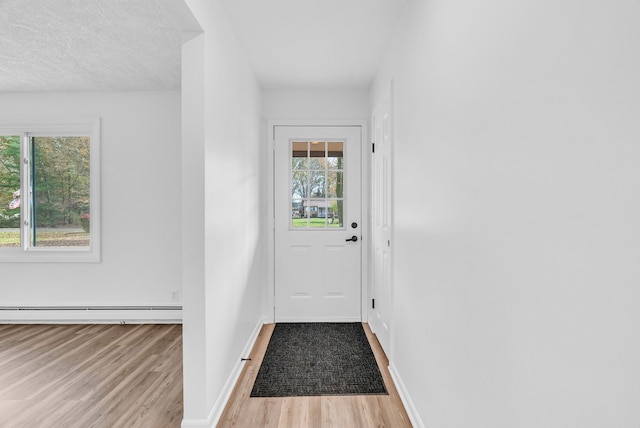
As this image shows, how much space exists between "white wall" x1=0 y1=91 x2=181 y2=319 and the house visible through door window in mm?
1280

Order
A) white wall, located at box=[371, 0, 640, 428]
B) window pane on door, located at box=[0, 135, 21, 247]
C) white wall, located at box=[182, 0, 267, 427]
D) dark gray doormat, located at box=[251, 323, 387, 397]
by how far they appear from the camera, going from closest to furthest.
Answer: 1. white wall, located at box=[371, 0, 640, 428]
2. white wall, located at box=[182, 0, 267, 427]
3. dark gray doormat, located at box=[251, 323, 387, 397]
4. window pane on door, located at box=[0, 135, 21, 247]

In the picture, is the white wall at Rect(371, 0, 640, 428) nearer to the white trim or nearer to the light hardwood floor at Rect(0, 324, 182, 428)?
the white trim

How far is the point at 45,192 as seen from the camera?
166 inches

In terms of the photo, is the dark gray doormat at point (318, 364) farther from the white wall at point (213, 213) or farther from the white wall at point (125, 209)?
the white wall at point (125, 209)

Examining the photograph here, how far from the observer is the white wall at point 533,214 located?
2.38 feet

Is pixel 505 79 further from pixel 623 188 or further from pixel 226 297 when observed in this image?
pixel 226 297

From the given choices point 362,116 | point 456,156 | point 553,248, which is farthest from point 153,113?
point 553,248

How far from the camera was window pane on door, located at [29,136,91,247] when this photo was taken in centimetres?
420

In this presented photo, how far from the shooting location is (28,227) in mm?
4188

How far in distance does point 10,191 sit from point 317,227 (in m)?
3.46

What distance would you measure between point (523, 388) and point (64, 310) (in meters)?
4.58

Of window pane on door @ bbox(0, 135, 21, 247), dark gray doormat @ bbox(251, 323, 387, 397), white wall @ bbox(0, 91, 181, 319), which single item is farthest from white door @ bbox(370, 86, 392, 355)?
window pane on door @ bbox(0, 135, 21, 247)

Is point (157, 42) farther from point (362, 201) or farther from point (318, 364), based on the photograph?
point (318, 364)

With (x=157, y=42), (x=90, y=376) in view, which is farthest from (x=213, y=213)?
(x=90, y=376)
